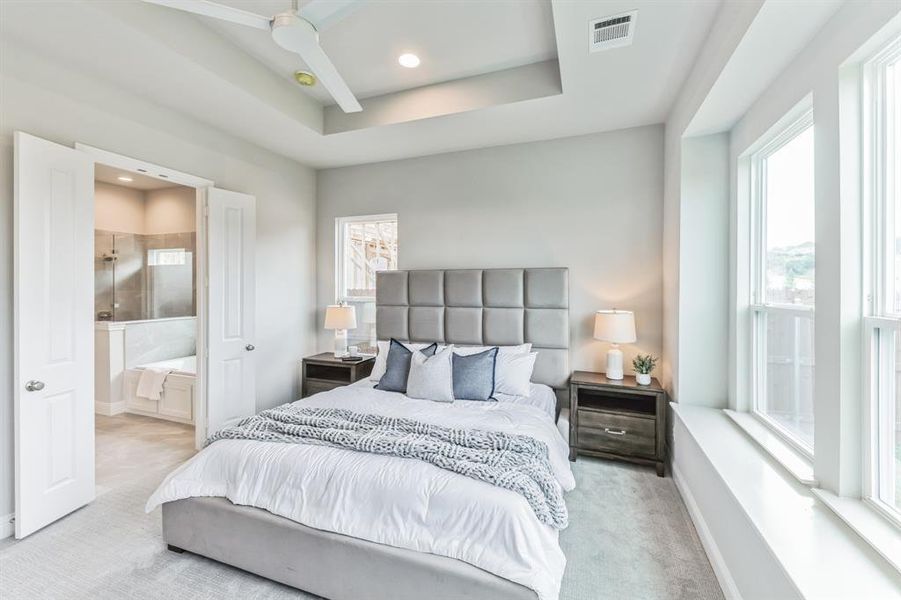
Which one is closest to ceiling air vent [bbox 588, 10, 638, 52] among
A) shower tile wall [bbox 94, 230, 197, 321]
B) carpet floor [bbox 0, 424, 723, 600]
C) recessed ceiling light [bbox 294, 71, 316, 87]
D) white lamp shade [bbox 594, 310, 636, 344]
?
white lamp shade [bbox 594, 310, 636, 344]

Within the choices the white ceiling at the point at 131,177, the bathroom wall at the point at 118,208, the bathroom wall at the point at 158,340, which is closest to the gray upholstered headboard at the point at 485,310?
the bathroom wall at the point at 158,340

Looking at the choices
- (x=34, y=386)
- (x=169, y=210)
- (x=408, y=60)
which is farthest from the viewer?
(x=169, y=210)

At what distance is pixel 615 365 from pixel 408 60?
2841mm

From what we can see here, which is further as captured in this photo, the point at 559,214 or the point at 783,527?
the point at 559,214

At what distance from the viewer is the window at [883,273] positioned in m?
1.36

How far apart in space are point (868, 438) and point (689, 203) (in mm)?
1771

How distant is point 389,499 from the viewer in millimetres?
1670

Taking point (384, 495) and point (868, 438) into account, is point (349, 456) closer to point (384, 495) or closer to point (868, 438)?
point (384, 495)

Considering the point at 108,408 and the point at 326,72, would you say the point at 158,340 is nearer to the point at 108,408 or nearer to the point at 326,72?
the point at 108,408

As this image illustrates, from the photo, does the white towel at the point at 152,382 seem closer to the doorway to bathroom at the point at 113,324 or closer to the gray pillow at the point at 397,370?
the doorway to bathroom at the point at 113,324

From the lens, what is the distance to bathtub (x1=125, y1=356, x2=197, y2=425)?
4094 mm

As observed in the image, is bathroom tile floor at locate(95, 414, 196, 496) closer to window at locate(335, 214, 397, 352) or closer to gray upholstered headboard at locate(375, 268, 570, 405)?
window at locate(335, 214, 397, 352)

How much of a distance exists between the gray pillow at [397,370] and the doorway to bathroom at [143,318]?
1.85 metres

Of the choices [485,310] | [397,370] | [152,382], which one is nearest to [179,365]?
[152,382]
